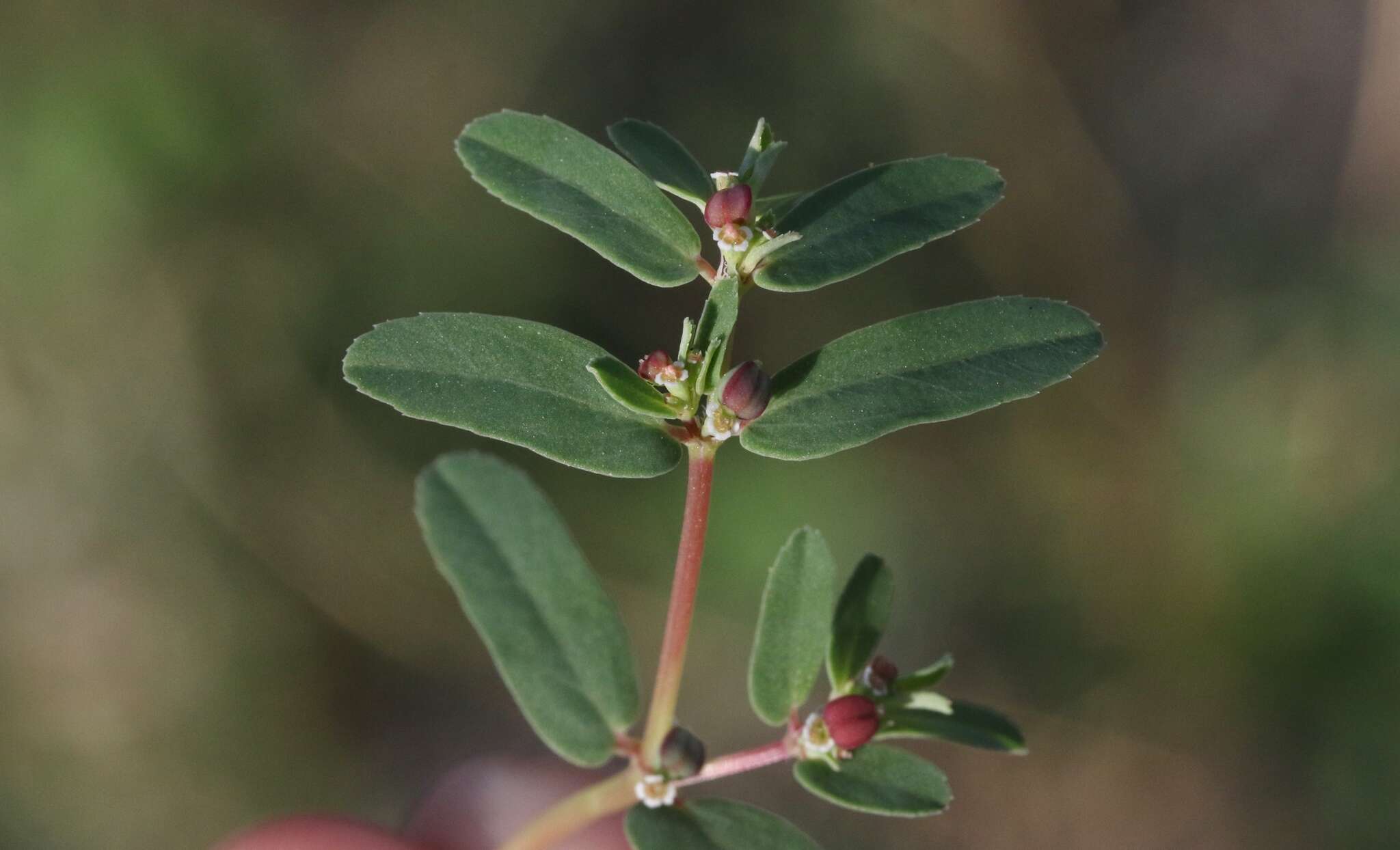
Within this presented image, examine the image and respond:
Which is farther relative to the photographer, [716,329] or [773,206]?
[773,206]

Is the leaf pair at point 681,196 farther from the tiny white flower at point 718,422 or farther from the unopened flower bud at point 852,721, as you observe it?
the unopened flower bud at point 852,721

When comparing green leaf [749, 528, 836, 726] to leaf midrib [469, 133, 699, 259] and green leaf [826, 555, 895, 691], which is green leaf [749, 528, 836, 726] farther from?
leaf midrib [469, 133, 699, 259]

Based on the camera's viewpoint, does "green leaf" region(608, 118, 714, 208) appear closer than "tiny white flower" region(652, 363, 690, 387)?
No

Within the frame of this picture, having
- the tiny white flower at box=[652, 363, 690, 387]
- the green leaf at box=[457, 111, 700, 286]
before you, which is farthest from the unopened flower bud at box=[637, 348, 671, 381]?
the green leaf at box=[457, 111, 700, 286]

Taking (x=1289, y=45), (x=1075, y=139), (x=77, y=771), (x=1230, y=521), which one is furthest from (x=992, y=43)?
(x=77, y=771)

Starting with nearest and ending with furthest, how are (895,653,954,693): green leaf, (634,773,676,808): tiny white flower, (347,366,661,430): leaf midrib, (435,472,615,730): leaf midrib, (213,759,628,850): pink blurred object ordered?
(347,366,661,430): leaf midrib, (895,653,954,693): green leaf, (634,773,676,808): tiny white flower, (435,472,615,730): leaf midrib, (213,759,628,850): pink blurred object

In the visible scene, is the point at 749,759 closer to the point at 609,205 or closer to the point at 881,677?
the point at 881,677

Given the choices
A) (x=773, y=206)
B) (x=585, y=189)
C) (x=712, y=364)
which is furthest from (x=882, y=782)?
(x=585, y=189)
